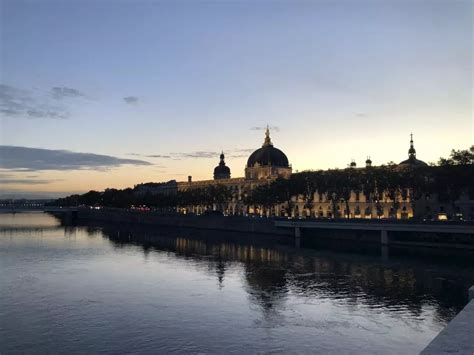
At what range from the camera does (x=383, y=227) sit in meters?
106

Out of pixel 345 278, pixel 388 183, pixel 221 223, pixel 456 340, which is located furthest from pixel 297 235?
pixel 456 340

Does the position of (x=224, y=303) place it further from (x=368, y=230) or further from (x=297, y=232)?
(x=297, y=232)

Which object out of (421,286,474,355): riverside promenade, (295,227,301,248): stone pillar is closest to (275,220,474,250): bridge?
(295,227,301,248): stone pillar

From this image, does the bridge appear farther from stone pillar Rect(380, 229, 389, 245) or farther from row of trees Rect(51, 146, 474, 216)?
row of trees Rect(51, 146, 474, 216)

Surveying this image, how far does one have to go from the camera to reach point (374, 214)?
16425 centimetres

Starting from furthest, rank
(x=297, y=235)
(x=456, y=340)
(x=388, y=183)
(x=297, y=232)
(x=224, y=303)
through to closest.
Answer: (x=388, y=183), (x=297, y=232), (x=297, y=235), (x=224, y=303), (x=456, y=340)

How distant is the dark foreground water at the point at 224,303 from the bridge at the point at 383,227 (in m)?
14.9

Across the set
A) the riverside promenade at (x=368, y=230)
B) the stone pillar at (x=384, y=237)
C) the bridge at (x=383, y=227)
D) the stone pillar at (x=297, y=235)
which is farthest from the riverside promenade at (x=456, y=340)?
the stone pillar at (x=297, y=235)

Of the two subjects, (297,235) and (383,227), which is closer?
(383,227)

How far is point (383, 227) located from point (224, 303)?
2476 inches

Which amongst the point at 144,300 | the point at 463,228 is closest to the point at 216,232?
the point at 463,228

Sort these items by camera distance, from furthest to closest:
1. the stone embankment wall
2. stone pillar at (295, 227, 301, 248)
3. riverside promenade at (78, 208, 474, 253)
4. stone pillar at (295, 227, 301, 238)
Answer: the stone embankment wall < stone pillar at (295, 227, 301, 238) < stone pillar at (295, 227, 301, 248) < riverside promenade at (78, 208, 474, 253)

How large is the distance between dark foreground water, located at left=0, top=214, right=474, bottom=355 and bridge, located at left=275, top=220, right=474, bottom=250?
14.9 m

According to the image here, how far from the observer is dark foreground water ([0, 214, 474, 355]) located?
37.9 m
